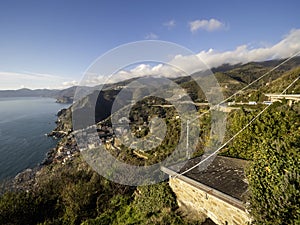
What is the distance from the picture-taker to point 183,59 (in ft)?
20.7

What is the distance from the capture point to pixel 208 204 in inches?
168

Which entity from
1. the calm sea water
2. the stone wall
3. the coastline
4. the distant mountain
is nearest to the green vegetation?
the stone wall

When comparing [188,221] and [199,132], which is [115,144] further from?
[188,221]

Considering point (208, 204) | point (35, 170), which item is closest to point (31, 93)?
point (35, 170)

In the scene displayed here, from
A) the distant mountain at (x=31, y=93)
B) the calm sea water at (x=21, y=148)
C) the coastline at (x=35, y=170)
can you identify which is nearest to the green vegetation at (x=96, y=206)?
the coastline at (x=35, y=170)

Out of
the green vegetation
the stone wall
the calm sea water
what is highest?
the stone wall

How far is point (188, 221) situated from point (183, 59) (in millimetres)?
4340

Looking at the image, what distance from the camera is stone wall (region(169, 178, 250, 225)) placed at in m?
3.60

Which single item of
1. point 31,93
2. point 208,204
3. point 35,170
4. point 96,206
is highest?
point 31,93

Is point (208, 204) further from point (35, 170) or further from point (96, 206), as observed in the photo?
point (35, 170)

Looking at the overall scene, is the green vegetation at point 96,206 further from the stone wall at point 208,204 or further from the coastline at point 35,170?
the coastline at point 35,170

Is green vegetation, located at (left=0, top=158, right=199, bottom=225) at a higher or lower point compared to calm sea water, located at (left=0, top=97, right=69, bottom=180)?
higher

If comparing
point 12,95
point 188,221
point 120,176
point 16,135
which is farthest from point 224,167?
point 12,95

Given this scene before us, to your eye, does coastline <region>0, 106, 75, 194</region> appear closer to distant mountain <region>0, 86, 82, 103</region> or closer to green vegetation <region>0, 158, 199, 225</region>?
green vegetation <region>0, 158, 199, 225</region>
